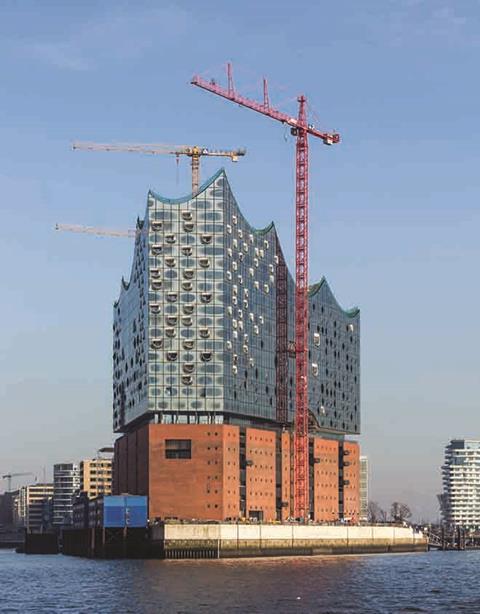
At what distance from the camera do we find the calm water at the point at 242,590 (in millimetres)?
125562

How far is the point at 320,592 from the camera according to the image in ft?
470

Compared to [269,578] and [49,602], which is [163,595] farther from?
[269,578]

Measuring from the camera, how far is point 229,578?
6604 inches

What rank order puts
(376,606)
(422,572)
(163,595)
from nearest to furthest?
(376,606)
(163,595)
(422,572)

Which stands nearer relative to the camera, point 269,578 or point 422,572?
point 269,578

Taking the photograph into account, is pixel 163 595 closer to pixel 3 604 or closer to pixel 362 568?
pixel 3 604

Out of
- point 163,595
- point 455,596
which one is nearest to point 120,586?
point 163,595

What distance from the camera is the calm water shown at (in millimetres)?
125562

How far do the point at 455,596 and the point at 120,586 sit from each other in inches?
1568

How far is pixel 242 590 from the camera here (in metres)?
146

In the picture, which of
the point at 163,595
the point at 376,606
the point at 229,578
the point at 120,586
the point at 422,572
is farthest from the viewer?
the point at 422,572

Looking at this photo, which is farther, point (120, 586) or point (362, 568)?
point (362, 568)

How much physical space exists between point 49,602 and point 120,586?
903 inches

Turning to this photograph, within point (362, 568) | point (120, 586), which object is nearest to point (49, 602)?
point (120, 586)
